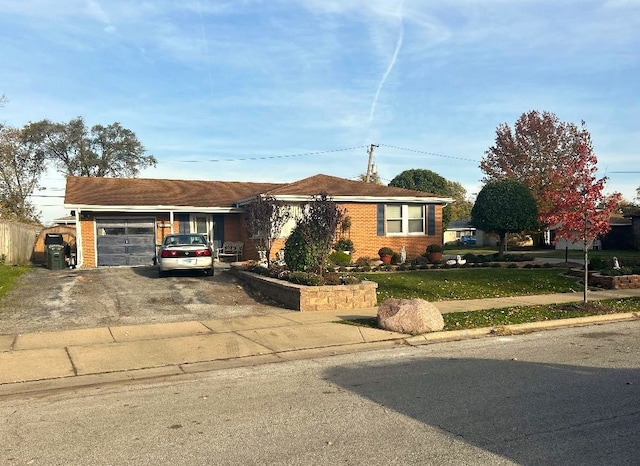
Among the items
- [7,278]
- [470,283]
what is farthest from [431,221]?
[7,278]

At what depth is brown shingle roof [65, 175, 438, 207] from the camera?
76.1 ft

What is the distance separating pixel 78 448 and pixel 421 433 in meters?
2.98

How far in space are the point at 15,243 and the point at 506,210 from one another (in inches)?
840

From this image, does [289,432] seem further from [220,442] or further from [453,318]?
[453,318]

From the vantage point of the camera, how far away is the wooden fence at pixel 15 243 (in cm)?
2171

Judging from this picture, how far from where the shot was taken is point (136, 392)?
6.58 meters

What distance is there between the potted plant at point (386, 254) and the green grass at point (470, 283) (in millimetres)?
3404

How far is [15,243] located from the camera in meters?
23.1

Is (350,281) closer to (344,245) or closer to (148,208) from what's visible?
(344,245)

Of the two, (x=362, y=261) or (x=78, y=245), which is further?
(x=78, y=245)

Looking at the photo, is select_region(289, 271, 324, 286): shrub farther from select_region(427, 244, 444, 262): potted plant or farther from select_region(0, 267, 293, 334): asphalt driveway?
select_region(427, 244, 444, 262): potted plant

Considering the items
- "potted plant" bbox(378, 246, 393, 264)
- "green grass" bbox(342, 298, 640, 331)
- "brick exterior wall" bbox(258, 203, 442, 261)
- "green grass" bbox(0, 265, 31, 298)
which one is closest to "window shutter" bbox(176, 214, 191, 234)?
"brick exterior wall" bbox(258, 203, 442, 261)

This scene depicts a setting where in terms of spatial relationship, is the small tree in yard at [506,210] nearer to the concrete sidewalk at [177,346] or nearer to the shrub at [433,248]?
the shrub at [433,248]

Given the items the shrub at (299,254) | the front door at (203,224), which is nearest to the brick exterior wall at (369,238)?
the front door at (203,224)
